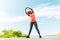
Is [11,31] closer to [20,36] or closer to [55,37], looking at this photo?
[20,36]

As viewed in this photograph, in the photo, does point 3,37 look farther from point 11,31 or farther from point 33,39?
point 33,39

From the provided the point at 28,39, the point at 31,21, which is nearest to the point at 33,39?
the point at 28,39

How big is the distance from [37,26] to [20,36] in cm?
62

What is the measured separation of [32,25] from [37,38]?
0.41 metres

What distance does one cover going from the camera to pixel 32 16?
6.51 m

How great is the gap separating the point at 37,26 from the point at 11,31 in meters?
0.78

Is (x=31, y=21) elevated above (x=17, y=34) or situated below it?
above

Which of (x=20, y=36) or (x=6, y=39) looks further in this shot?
(x=20, y=36)

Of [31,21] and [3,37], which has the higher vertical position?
[31,21]

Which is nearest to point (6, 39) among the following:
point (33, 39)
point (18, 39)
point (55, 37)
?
point (18, 39)

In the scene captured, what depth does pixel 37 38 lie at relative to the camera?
6.34m

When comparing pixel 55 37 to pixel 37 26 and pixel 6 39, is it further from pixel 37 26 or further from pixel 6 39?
pixel 6 39

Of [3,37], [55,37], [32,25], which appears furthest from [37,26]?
[3,37]

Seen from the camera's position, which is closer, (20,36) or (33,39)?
(33,39)
